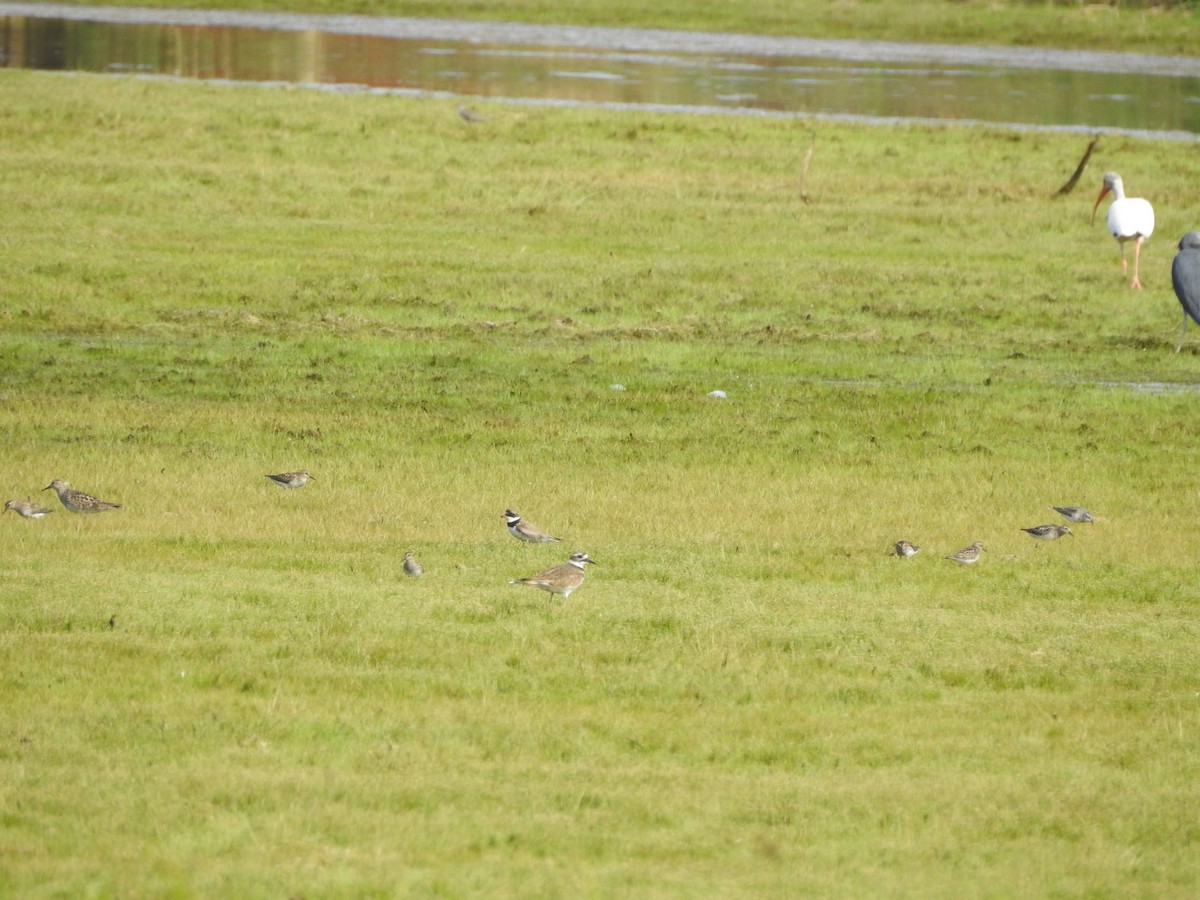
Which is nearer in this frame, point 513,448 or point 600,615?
point 600,615

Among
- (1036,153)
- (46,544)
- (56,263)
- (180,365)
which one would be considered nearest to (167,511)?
(46,544)

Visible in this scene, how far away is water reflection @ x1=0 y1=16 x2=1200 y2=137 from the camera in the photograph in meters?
57.6

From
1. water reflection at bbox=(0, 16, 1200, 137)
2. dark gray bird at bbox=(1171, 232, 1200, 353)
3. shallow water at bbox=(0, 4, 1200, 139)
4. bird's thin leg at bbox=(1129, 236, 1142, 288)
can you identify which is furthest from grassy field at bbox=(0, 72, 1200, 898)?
shallow water at bbox=(0, 4, 1200, 139)

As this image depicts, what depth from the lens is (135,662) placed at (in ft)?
37.1

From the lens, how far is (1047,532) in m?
15.5

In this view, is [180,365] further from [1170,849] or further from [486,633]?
[1170,849]

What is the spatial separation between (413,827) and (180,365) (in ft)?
45.7

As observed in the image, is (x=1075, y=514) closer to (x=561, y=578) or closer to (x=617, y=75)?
(x=561, y=578)

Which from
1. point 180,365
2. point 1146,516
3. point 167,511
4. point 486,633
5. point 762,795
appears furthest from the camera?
point 180,365

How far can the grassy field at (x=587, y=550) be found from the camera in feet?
29.4

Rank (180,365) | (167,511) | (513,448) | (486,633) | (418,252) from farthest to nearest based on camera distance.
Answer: (418,252) → (180,365) → (513,448) → (167,511) → (486,633)

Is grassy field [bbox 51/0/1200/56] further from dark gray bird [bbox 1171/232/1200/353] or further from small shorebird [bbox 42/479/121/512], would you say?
small shorebird [bbox 42/479/121/512]

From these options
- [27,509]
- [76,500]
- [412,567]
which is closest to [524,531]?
[412,567]

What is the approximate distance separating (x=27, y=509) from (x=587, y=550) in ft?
15.3
